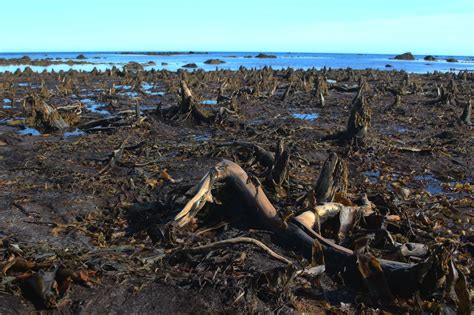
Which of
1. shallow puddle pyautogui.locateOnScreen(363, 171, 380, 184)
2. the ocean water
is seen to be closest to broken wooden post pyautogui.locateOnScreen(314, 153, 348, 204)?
shallow puddle pyautogui.locateOnScreen(363, 171, 380, 184)

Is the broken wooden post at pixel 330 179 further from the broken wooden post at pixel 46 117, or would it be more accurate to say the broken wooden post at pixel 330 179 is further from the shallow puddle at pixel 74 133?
the broken wooden post at pixel 46 117

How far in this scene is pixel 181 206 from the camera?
6355 millimetres

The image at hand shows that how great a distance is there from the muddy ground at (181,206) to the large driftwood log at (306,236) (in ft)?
0.44

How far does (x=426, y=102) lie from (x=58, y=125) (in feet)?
49.8

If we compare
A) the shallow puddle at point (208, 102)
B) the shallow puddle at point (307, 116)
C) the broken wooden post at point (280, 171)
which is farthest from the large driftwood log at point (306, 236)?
the shallow puddle at point (208, 102)

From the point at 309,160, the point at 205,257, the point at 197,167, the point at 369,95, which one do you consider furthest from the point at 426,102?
the point at 205,257

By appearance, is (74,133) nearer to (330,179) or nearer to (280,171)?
(280,171)

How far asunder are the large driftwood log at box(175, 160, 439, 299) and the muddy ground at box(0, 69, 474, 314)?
Answer: 0.44 feet

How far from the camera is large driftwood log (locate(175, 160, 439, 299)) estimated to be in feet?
14.6

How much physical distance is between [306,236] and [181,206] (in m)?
1.95

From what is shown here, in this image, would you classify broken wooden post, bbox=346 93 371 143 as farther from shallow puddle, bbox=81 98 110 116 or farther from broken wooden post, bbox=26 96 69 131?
shallow puddle, bbox=81 98 110 116

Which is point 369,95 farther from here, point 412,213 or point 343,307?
point 343,307

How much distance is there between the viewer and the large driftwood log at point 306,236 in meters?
4.46

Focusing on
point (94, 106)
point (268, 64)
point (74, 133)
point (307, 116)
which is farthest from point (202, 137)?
point (268, 64)
